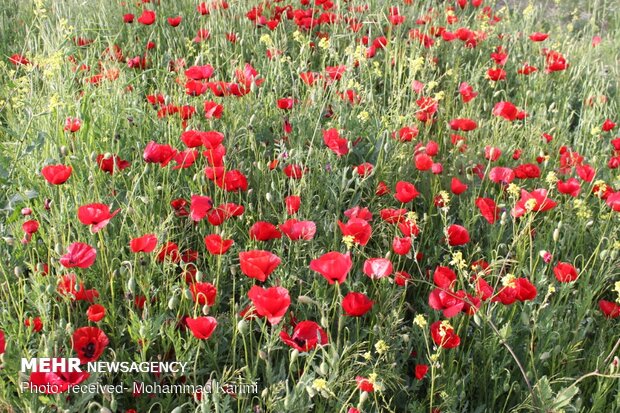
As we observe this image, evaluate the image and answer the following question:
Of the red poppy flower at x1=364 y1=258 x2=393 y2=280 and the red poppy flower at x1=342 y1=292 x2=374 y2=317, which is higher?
the red poppy flower at x1=364 y1=258 x2=393 y2=280

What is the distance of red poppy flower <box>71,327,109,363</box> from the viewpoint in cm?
145

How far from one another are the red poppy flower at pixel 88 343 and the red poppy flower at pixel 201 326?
8.4 inches

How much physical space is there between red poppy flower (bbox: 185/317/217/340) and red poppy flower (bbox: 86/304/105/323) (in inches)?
9.0

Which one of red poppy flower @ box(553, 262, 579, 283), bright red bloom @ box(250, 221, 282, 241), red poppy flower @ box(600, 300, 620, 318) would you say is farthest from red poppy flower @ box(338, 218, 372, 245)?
red poppy flower @ box(600, 300, 620, 318)

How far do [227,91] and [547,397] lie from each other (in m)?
1.51

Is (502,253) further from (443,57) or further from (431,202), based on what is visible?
(443,57)

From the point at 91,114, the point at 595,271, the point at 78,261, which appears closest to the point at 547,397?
the point at 595,271

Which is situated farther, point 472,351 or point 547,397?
point 472,351

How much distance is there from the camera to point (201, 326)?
142cm

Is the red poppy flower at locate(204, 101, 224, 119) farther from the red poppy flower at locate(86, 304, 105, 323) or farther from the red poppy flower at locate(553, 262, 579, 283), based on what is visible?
the red poppy flower at locate(553, 262, 579, 283)

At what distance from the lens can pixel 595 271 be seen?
2176 millimetres

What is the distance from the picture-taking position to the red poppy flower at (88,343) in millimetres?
1450

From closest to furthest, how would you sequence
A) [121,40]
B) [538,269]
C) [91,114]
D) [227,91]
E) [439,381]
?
[439,381]
[538,269]
[91,114]
[227,91]
[121,40]

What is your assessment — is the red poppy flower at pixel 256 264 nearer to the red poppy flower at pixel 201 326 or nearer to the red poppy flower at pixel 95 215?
the red poppy flower at pixel 201 326
